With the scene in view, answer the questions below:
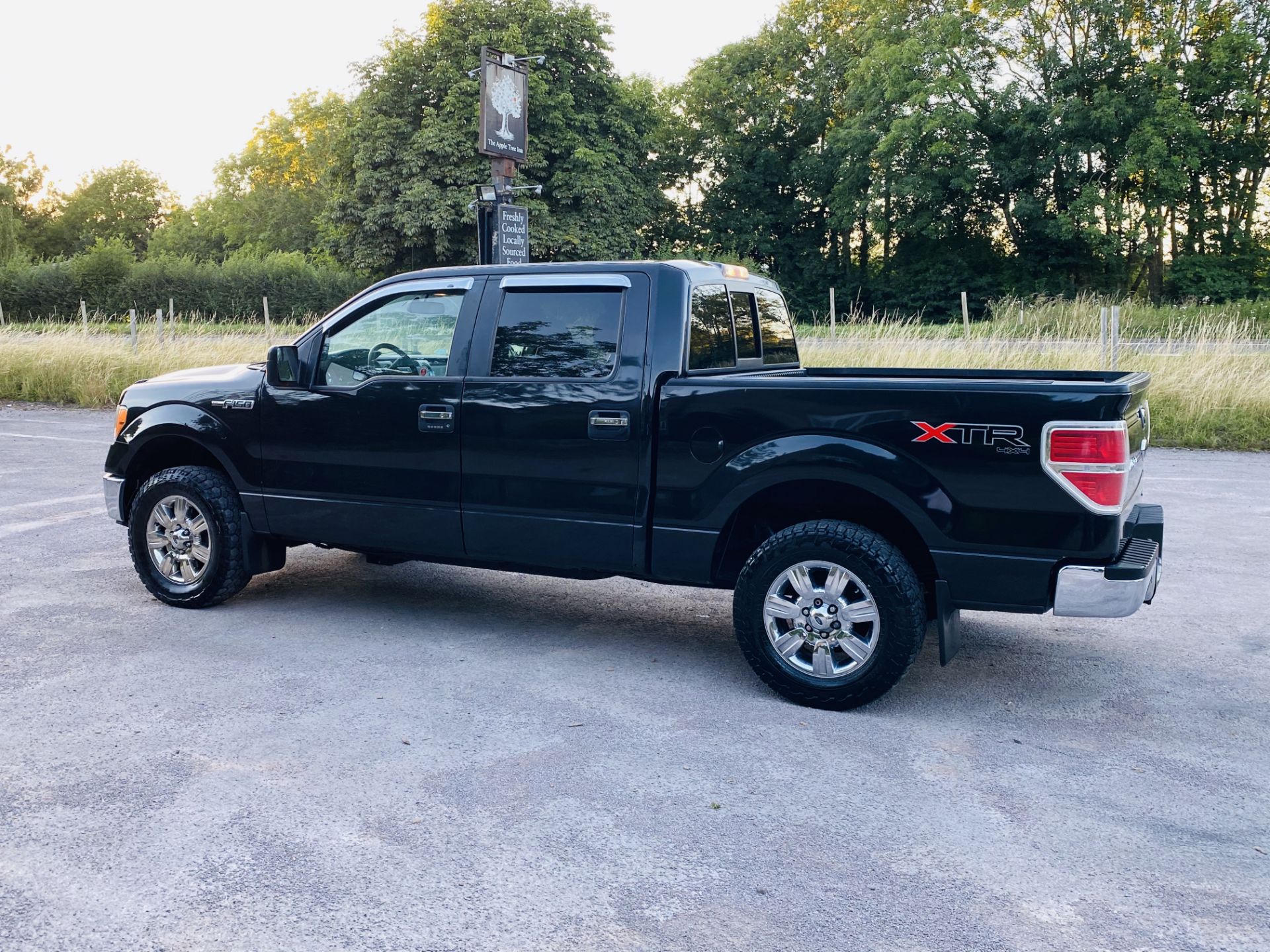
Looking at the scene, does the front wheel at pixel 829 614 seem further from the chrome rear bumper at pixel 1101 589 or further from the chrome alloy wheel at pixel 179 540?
the chrome alloy wheel at pixel 179 540

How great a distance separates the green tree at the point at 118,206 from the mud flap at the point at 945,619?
3322 inches

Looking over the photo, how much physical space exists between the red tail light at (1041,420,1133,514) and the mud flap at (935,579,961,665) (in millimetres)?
631

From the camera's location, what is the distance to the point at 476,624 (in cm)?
A: 586

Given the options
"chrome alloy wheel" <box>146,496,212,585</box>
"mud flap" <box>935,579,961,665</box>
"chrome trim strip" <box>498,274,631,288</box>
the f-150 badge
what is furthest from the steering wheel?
"mud flap" <box>935,579,961,665</box>

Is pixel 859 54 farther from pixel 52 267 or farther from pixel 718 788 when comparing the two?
pixel 718 788

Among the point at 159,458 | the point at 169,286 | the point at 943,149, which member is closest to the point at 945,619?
the point at 159,458

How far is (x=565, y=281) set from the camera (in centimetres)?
521

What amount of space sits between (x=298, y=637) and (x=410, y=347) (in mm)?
1571

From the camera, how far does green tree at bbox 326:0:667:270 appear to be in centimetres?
4066

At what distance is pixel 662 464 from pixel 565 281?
1.04 meters

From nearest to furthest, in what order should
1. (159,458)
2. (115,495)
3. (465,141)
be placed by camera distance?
1. (115,495)
2. (159,458)
3. (465,141)

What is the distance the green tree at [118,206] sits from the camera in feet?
264

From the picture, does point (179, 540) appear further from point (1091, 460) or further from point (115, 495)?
point (1091, 460)

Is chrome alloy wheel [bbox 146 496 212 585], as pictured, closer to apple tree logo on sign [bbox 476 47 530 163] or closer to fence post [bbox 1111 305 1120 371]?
apple tree logo on sign [bbox 476 47 530 163]
